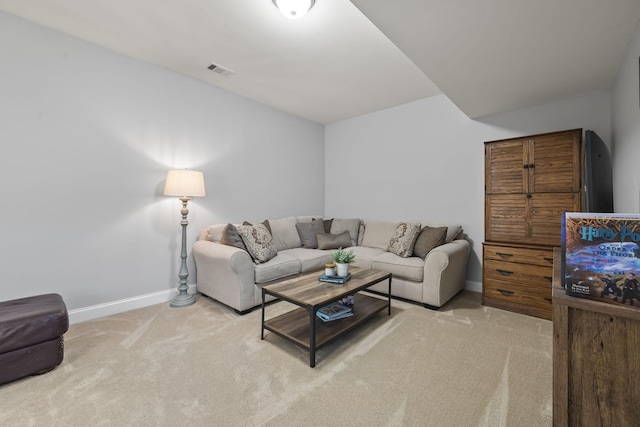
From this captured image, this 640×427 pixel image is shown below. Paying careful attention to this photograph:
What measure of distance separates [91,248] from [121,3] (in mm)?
2146

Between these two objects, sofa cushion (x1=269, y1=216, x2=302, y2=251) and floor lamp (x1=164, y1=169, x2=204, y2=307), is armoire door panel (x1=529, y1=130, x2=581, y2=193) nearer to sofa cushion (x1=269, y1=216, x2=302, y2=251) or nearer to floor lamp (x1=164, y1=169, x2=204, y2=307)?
sofa cushion (x1=269, y1=216, x2=302, y2=251)

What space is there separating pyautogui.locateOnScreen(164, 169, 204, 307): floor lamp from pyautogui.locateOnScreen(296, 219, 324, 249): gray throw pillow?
1.60 metres

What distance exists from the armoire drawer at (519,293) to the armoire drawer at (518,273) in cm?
4

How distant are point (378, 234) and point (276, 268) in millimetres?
1741

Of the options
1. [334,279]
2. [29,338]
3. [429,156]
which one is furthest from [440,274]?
[29,338]

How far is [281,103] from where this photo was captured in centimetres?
405

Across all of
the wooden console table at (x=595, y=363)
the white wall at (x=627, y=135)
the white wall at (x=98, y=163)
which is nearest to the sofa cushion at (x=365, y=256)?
the white wall at (x=98, y=163)

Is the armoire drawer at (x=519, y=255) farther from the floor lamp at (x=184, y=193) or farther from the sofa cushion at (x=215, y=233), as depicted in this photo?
the floor lamp at (x=184, y=193)

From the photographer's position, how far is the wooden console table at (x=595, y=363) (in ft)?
2.54

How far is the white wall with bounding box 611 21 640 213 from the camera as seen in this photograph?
167cm

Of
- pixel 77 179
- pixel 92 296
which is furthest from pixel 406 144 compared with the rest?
pixel 92 296

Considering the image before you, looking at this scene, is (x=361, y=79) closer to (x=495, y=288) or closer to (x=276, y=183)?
(x=276, y=183)

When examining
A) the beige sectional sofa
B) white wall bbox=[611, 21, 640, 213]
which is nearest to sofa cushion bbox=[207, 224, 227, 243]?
the beige sectional sofa

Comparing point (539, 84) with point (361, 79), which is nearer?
point (539, 84)
